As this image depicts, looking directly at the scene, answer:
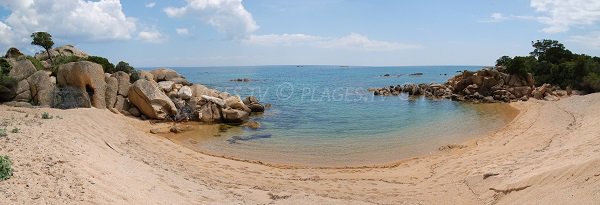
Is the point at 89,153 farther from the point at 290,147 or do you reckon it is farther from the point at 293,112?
the point at 293,112

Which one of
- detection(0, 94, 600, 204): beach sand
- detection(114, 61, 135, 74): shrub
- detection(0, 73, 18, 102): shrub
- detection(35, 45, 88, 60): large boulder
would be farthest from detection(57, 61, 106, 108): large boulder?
detection(35, 45, 88, 60): large boulder

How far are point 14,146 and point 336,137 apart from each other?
1759cm

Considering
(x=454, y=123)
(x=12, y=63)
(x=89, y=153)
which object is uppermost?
(x=12, y=63)

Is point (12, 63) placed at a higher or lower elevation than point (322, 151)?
higher

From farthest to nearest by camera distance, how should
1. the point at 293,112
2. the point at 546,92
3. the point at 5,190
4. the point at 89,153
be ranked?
1. the point at 546,92
2. the point at 293,112
3. the point at 89,153
4. the point at 5,190

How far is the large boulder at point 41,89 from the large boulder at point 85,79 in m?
0.81

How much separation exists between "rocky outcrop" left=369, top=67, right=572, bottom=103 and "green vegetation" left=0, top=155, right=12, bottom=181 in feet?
152

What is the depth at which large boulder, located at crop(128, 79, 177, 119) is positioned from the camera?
27984 mm

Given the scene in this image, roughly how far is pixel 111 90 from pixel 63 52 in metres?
15.0

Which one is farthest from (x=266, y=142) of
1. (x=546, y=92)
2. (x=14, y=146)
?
(x=546, y=92)

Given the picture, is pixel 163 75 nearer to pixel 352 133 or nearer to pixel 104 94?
pixel 104 94

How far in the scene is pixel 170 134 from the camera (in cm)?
2431

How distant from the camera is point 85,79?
26250 millimetres

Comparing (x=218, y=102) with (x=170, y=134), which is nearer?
(x=170, y=134)
